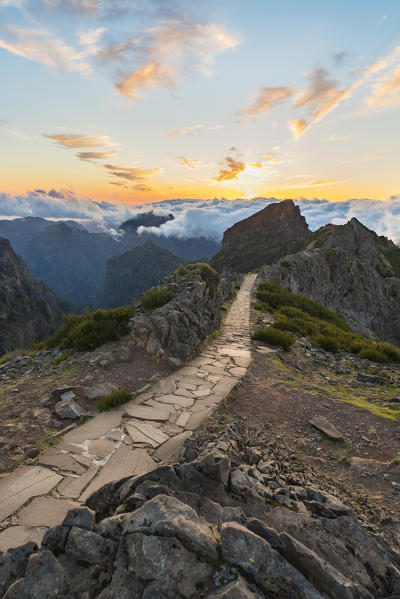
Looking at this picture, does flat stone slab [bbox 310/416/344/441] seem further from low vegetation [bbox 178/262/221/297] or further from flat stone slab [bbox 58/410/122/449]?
low vegetation [bbox 178/262/221/297]

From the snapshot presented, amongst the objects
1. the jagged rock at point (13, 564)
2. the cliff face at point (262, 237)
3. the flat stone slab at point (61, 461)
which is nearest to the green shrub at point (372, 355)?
the flat stone slab at point (61, 461)

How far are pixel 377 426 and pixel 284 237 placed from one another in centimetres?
15134

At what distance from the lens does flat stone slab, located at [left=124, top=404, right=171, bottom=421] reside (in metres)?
6.40

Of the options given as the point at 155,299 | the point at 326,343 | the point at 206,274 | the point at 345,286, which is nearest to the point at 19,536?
the point at 155,299

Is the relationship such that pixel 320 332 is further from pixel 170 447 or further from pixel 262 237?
pixel 262 237

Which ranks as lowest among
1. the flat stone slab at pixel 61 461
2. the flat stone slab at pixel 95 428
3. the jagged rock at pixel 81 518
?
the flat stone slab at pixel 95 428

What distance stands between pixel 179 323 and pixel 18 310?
152698 mm

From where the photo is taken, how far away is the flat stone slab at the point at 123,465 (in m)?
4.42

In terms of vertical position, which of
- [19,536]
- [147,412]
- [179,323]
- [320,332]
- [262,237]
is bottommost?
[320,332]

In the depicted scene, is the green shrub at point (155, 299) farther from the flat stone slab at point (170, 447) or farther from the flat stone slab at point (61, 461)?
the flat stone slab at point (61, 461)

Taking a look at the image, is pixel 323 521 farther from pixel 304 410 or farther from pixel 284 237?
pixel 284 237

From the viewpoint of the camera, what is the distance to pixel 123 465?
4801 mm

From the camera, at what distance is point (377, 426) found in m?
6.11

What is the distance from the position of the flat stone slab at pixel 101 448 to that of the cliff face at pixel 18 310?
115601mm
